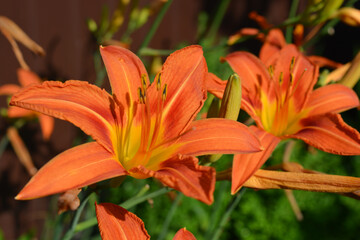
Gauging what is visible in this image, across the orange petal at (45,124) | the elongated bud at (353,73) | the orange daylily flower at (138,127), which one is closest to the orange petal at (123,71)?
the orange daylily flower at (138,127)

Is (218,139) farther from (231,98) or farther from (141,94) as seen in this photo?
(141,94)

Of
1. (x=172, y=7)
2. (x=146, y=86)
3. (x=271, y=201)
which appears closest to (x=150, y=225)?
(x=271, y=201)

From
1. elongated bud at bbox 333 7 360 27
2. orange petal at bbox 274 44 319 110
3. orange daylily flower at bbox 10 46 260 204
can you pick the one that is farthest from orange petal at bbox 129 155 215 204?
elongated bud at bbox 333 7 360 27

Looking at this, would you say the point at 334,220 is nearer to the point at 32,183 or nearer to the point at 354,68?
the point at 354,68

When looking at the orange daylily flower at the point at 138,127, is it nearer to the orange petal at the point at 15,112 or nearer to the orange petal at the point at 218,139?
the orange petal at the point at 218,139

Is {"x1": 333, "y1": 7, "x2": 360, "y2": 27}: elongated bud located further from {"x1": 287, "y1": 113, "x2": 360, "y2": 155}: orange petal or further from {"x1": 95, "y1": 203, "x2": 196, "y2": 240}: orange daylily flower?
{"x1": 95, "y1": 203, "x2": 196, "y2": 240}: orange daylily flower

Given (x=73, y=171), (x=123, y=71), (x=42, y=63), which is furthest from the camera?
(x=42, y=63)

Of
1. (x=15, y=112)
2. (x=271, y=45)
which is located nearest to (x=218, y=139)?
(x=271, y=45)
